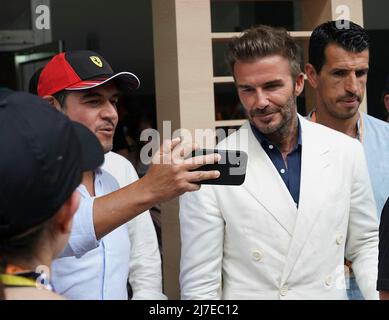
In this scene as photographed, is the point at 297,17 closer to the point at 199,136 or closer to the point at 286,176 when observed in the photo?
the point at 199,136

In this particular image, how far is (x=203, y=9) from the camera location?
2.85m

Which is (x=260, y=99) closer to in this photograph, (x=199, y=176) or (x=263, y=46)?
(x=263, y=46)

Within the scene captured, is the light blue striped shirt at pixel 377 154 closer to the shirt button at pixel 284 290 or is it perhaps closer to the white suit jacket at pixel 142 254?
the shirt button at pixel 284 290

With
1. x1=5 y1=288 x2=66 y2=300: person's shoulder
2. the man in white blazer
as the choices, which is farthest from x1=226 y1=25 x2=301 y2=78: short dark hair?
x1=5 y1=288 x2=66 y2=300: person's shoulder

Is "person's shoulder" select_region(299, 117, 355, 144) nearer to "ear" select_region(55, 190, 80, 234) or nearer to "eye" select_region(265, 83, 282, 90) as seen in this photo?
"eye" select_region(265, 83, 282, 90)

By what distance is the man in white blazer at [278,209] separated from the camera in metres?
2.08

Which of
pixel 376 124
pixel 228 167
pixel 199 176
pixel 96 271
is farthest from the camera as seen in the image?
pixel 376 124

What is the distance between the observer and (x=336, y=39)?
2.67 m

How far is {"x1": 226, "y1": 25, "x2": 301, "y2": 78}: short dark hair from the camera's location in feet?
7.19

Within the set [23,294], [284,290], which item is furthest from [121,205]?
[284,290]

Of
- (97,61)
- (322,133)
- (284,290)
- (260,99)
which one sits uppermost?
(97,61)

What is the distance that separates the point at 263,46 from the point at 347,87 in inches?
22.6
